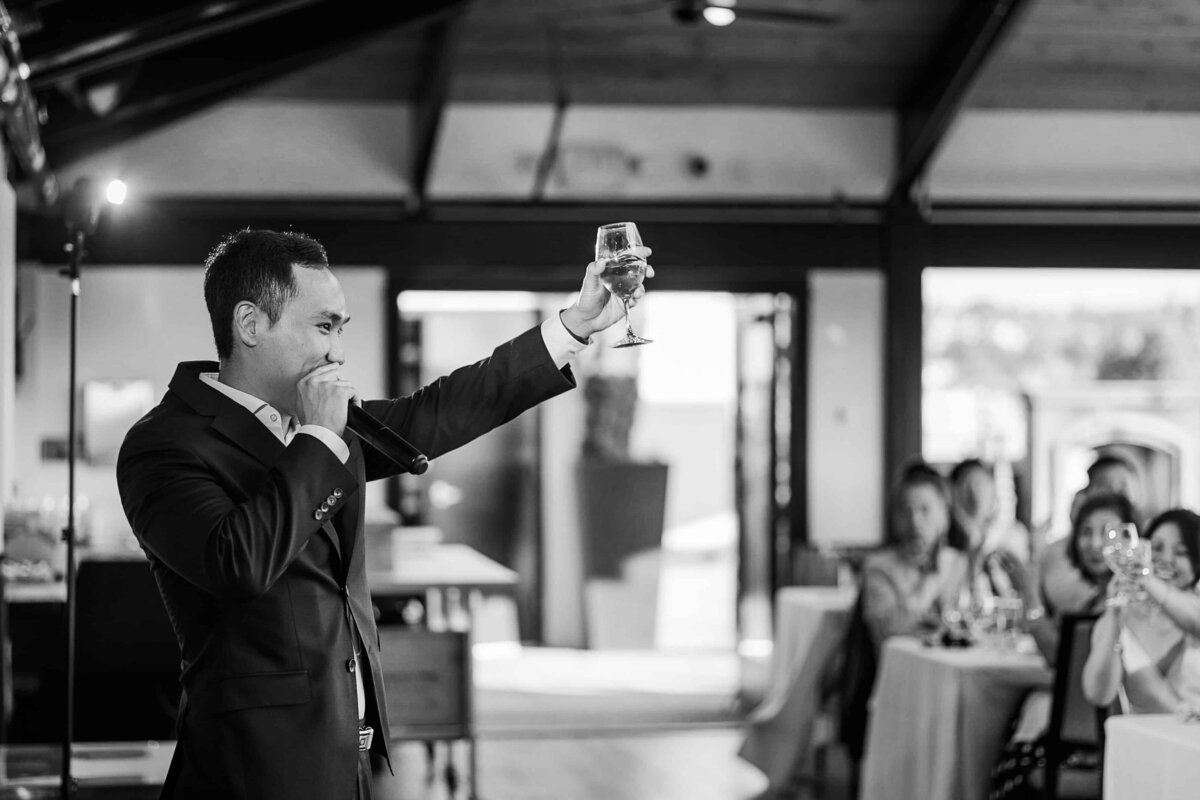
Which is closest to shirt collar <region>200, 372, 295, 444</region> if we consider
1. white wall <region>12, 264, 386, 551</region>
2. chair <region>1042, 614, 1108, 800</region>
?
chair <region>1042, 614, 1108, 800</region>

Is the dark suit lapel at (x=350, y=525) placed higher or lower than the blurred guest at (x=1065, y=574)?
higher

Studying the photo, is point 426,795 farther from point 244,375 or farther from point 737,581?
point 244,375

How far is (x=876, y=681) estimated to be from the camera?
18.6ft

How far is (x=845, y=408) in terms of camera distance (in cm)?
915

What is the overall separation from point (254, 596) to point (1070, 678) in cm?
336

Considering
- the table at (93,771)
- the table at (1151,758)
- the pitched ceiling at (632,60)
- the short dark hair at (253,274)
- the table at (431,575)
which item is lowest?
the table at (93,771)

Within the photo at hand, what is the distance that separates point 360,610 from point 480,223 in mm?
7125

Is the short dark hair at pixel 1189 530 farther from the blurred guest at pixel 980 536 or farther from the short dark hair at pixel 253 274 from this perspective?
the short dark hair at pixel 253 274

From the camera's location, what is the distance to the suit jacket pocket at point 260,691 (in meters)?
1.80

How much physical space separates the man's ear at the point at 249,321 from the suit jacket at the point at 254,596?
8 centimetres

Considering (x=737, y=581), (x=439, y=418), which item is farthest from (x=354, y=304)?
(x=439, y=418)

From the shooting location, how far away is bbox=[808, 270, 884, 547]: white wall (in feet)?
29.9

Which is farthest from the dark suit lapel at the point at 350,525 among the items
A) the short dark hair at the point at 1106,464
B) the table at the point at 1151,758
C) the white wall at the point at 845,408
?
the white wall at the point at 845,408

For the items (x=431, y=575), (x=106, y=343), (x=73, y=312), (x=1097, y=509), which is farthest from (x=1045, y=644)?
(x=106, y=343)
